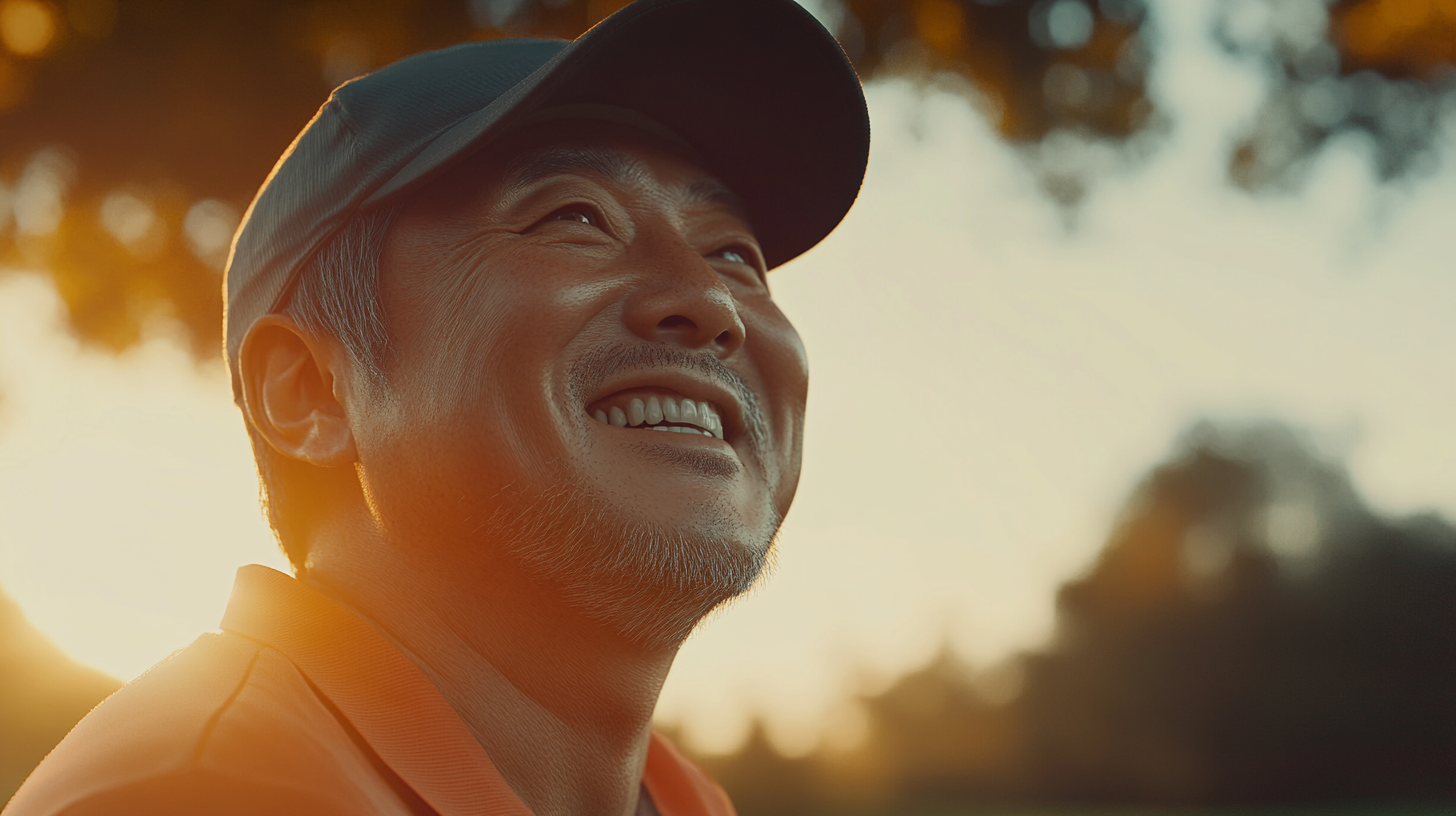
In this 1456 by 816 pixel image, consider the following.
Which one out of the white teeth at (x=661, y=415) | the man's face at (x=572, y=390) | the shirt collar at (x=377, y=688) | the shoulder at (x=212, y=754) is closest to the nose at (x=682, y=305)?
the man's face at (x=572, y=390)

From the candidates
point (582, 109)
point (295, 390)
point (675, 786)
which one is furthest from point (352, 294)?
point (675, 786)

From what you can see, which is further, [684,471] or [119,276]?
[119,276]

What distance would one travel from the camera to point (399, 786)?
1.45m

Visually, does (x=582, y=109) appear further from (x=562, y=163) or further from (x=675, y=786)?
(x=675, y=786)

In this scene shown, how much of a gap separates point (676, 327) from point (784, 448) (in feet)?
1.22

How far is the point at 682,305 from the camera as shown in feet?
6.15

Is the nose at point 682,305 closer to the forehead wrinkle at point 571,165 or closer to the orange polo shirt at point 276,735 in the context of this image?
the forehead wrinkle at point 571,165

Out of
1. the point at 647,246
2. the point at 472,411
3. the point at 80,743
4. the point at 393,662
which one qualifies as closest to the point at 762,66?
the point at 647,246

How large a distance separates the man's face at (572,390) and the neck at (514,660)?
61 mm

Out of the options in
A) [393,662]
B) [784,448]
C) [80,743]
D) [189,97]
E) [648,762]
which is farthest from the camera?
[189,97]

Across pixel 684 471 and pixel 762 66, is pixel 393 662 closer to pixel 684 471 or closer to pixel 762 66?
pixel 684 471

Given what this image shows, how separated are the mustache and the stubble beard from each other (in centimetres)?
20

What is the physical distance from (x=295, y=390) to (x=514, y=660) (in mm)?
683

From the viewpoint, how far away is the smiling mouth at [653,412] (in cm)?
183
